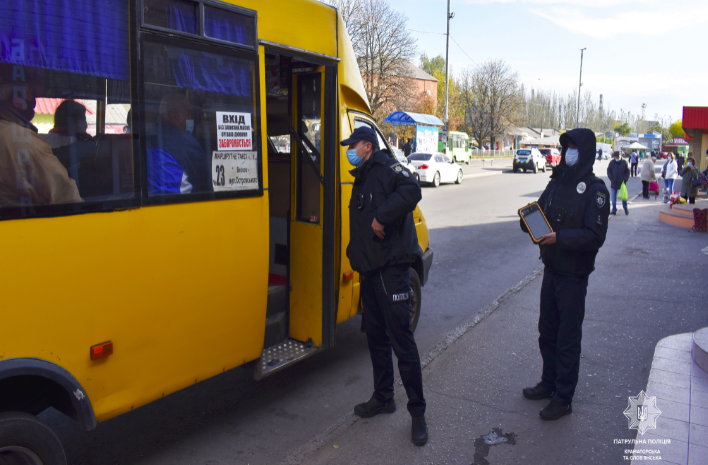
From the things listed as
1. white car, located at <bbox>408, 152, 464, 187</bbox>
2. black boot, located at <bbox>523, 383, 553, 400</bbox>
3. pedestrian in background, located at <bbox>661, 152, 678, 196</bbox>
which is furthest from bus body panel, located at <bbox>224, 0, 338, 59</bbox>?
white car, located at <bbox>408, 152, 464, 187</bbox>

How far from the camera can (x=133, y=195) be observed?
2.88 m

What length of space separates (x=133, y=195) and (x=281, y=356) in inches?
71.8

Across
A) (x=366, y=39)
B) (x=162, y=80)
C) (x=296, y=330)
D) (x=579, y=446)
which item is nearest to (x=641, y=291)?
(x=579, y=446)

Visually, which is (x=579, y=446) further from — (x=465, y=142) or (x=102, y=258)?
(x=465, y=142)

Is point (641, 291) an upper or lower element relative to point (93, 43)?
lower

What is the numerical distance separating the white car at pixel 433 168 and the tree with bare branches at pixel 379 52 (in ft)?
50.7

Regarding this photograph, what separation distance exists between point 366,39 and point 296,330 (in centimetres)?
3882

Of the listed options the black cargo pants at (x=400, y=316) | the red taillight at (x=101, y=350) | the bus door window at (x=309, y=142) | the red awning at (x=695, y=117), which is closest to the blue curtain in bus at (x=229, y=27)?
the bus door window at (x=309, y=142)

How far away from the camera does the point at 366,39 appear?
40156 mm
